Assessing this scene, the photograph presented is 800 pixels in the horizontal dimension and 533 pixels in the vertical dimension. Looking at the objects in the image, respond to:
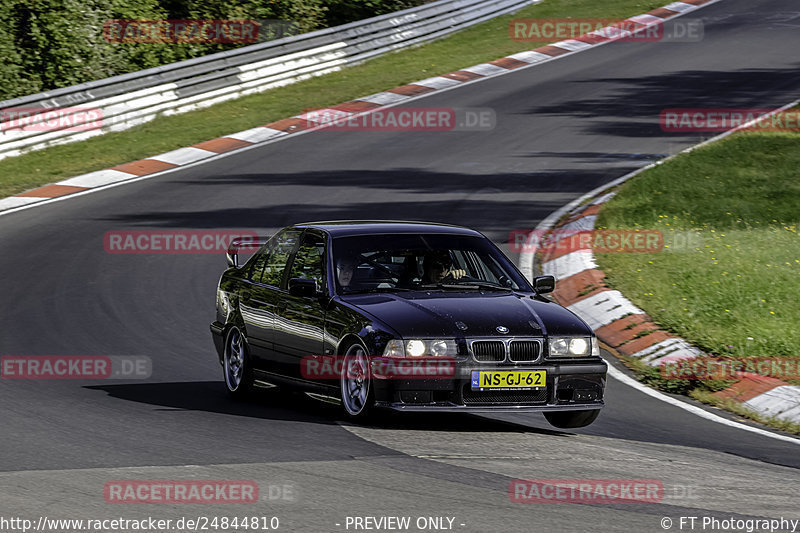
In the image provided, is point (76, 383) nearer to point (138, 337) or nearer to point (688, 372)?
point (138, 337)

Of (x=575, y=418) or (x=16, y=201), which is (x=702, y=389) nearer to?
(x=575, y=418)

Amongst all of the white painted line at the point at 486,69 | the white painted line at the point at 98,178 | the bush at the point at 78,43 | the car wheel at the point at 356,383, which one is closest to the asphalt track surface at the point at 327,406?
the car wheel at the point at 356,383

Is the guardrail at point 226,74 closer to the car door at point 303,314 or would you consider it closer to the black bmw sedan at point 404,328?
the black bmw sedan at point 404,328

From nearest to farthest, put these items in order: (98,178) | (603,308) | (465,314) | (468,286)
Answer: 1. (465,314)
2. (468,286)
3. (603,308)
4. (98,178)

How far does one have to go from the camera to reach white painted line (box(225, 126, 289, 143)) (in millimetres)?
24047

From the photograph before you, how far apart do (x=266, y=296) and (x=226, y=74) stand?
1778cm

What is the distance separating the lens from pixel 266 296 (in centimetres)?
1052

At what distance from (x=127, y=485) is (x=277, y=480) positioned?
0.81 metres

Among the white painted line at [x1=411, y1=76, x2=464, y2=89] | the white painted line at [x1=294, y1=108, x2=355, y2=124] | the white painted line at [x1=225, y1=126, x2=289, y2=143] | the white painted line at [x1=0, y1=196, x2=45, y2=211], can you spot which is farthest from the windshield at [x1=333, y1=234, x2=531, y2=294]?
the white painted line at [x1=411, y1=76, x2=464, y2=89]

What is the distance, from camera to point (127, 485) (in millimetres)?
7090

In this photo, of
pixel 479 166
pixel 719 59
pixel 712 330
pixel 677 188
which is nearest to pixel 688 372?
pixel 712 330

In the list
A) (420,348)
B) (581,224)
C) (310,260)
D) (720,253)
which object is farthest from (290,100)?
(420,348)

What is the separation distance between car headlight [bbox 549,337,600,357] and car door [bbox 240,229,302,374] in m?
2.30

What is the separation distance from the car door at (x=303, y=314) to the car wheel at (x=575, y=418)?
5.87ft
